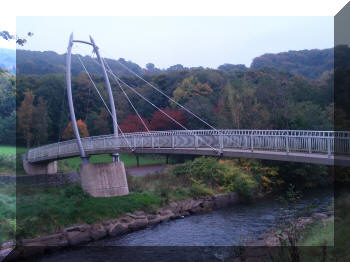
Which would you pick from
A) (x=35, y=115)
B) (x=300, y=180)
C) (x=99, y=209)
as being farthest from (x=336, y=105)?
(x=35, y=115)

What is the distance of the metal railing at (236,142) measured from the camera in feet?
38.2

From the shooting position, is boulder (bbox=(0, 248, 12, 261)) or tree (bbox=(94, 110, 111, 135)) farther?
tree (bbox=(94, 110, 111, 135))

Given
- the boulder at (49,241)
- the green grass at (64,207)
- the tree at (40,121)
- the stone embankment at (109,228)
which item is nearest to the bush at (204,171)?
the stone embankment at (109,228)

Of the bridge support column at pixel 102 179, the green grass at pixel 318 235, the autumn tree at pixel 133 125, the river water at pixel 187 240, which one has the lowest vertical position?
the river water at pixel 187 240

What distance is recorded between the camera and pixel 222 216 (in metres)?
20.3

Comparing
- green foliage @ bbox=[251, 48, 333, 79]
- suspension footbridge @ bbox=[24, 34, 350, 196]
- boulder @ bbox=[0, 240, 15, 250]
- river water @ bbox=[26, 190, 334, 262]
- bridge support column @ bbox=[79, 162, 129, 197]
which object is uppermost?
green foliage @ bbox=[251, 48, 333, 79]

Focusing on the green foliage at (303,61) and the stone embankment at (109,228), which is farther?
the green foliage at (303,61)

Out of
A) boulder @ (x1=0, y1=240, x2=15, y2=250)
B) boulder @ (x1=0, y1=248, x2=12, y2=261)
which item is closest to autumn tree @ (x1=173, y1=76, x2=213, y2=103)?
boulder @ (x1=0, y1=240, x2=15, y2=250)

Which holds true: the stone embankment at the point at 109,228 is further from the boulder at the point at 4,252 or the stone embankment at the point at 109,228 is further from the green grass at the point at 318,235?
the green grass at the point at 318,235

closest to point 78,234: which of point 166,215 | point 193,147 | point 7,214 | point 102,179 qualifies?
point 7,214

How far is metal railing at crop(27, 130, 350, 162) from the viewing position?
1163 cm

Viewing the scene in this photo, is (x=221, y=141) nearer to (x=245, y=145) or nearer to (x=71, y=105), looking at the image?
(x=245, y=145)

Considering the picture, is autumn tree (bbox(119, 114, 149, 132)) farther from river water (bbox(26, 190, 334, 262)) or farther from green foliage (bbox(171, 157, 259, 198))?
river water (bbox(26, 190, 334, 262))

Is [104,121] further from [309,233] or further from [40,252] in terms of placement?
[309,233]
